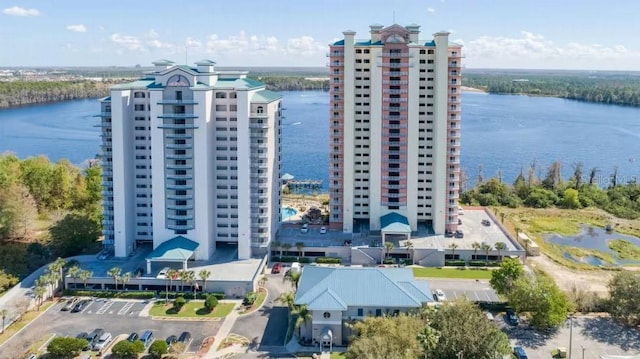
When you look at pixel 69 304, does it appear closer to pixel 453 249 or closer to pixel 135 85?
pixel 135 85

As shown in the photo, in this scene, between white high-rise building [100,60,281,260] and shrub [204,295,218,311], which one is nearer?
shrub [204,295,218,311]

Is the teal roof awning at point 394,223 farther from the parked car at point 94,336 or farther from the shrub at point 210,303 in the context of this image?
the parked car at point 94,336

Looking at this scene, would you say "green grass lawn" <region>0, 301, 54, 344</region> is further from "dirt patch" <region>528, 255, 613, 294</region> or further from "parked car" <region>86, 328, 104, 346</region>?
"dirt patch" <region>528, 255, 613, 294</region>

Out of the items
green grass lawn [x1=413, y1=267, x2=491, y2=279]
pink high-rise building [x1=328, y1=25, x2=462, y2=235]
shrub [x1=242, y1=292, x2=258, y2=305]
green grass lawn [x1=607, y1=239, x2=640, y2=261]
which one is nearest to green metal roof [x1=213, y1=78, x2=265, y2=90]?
pink high-rise building [x1=328, y1=25, x2=462, y2=235]

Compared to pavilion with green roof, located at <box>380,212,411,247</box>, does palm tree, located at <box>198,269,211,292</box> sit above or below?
below

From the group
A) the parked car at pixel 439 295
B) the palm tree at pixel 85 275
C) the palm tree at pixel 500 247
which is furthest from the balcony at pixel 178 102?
the palm tree at pixel 500 247
